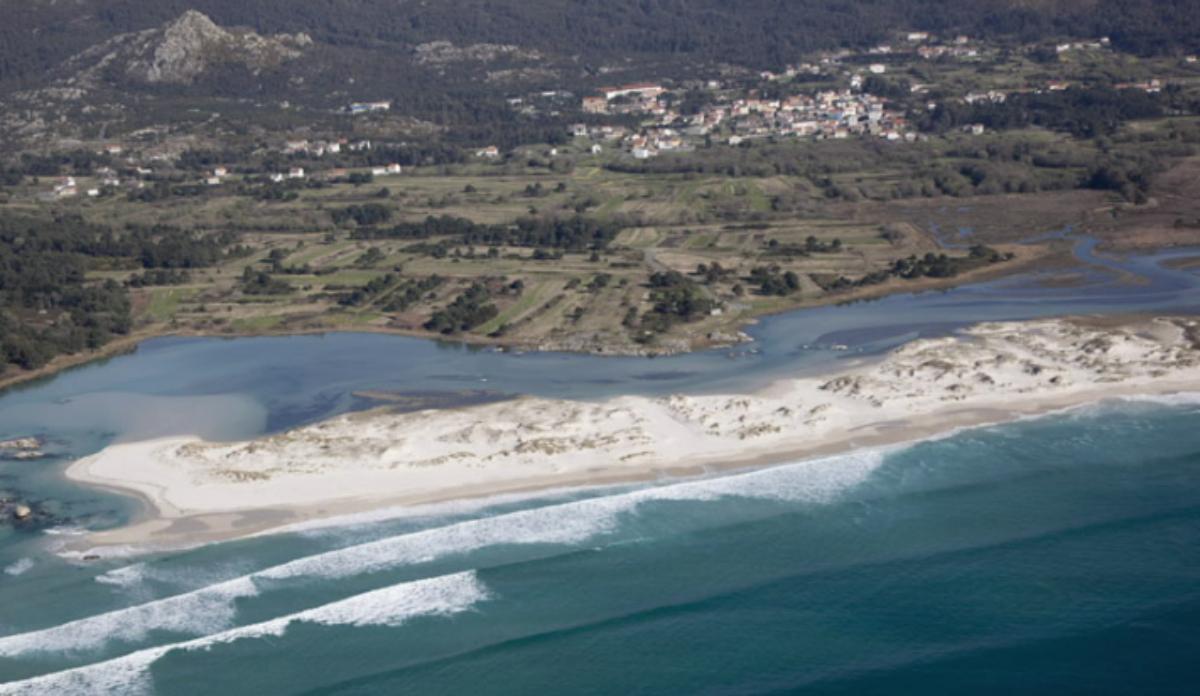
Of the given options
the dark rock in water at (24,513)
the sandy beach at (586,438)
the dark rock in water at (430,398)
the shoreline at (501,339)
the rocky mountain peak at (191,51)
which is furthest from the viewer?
the rocky mountain peak at (191,51)

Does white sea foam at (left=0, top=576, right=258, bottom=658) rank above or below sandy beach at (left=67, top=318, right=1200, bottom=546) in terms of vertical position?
below

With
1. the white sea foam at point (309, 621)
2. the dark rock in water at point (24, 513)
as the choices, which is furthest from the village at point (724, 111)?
the white sea foam at point (309, 621)

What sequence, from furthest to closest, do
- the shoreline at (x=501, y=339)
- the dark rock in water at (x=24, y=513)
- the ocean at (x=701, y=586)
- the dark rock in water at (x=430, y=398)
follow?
the shoreline at (x=501, y=339) → the dark rock in water at (x=430, y=398) → the dark rock in water at (x=24, y=513) → the ocean at (x=701, y=586)

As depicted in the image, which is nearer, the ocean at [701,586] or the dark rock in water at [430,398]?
the ocean at [701,586]

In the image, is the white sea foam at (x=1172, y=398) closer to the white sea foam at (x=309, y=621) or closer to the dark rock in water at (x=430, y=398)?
the dark rock in water at (x=430, y=398)

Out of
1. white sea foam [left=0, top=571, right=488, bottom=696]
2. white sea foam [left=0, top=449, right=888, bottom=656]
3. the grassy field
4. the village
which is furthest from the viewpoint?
the village

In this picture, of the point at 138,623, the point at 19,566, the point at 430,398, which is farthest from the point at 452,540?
the point at 430,398

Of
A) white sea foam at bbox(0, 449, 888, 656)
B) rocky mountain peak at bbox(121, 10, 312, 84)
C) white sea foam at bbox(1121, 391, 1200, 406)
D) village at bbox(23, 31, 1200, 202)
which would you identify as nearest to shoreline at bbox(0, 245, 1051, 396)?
white sea foam at bbox(0, 449, 888, 656)

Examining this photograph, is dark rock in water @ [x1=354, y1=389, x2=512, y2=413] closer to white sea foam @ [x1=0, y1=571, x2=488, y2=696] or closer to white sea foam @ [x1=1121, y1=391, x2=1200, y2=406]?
white sea foam @ [x1=0, y1=571, x2=488, y2=696]

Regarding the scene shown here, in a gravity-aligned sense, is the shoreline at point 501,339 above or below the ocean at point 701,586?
above
